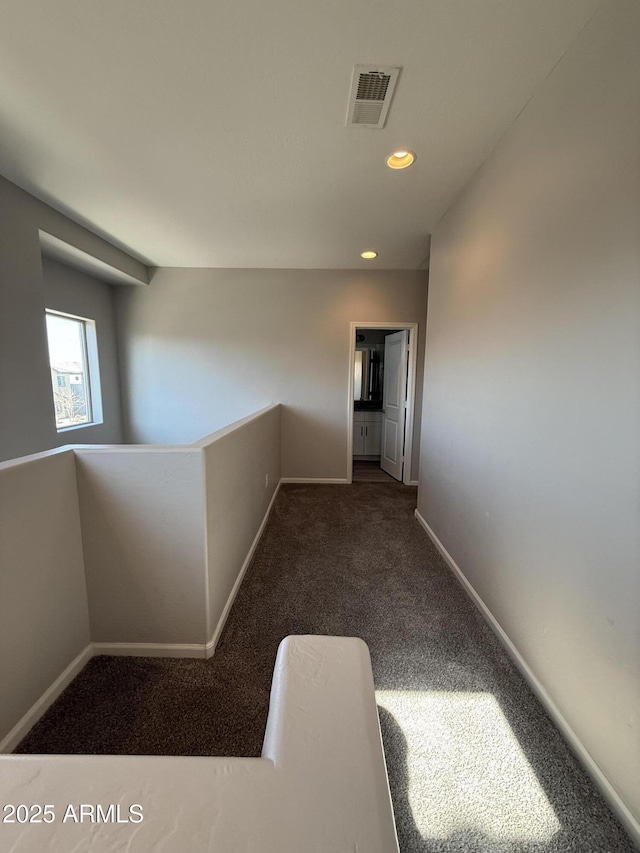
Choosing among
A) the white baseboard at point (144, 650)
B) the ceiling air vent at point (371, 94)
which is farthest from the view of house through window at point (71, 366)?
the ceiling air vent at point (371, 94)

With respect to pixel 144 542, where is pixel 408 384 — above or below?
above

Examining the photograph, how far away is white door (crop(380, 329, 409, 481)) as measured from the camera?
429 centimetres

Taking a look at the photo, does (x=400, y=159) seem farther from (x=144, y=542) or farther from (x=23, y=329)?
(x=23, y=329)

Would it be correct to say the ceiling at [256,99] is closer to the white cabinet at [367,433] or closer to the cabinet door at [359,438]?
the white cabinet at [367,433]

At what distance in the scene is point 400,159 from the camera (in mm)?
1974

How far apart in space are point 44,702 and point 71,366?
10.7 feet

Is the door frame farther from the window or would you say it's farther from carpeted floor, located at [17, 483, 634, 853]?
the window

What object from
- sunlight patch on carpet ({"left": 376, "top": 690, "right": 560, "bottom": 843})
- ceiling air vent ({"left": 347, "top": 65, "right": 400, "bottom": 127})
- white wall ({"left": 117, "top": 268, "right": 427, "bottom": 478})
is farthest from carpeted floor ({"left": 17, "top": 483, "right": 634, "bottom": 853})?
ceiling air vent ({"left": 347, "top": 65, "right": 400, "bottom": 127})

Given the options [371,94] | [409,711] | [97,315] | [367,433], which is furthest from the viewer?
[367,433]

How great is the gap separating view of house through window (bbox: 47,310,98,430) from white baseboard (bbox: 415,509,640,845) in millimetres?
3924

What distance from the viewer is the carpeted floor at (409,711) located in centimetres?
105

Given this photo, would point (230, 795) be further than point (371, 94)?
No

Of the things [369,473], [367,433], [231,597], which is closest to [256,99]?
[231,597]

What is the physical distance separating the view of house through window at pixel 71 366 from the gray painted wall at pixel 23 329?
826mm
